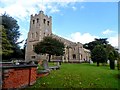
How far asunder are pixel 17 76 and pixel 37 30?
64.2 meters

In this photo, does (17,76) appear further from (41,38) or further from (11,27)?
(41,38)

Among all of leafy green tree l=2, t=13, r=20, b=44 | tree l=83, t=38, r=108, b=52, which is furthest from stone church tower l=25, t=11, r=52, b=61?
tree l=83, t=38, r=108, b=52

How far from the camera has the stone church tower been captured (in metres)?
73.0

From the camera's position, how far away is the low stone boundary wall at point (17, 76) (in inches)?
372

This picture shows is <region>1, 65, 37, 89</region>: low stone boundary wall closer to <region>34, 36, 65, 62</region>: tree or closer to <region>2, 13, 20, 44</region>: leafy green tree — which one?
<region>2, 13, 20, 44</region>: leafy green tree

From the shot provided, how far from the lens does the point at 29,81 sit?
1170 cm

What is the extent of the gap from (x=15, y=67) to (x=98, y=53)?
33.4 meters

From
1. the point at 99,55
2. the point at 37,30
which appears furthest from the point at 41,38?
the point at 99,55

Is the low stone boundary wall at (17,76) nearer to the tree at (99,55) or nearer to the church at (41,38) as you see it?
the tree at (99,55)

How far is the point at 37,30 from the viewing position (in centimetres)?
7375

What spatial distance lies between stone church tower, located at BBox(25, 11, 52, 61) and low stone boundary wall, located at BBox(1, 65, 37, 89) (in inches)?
2378

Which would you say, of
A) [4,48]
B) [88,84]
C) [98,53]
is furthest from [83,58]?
[88,84]

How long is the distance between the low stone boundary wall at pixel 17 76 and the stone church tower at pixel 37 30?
198 feet

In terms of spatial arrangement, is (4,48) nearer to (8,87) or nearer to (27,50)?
(8,87)
